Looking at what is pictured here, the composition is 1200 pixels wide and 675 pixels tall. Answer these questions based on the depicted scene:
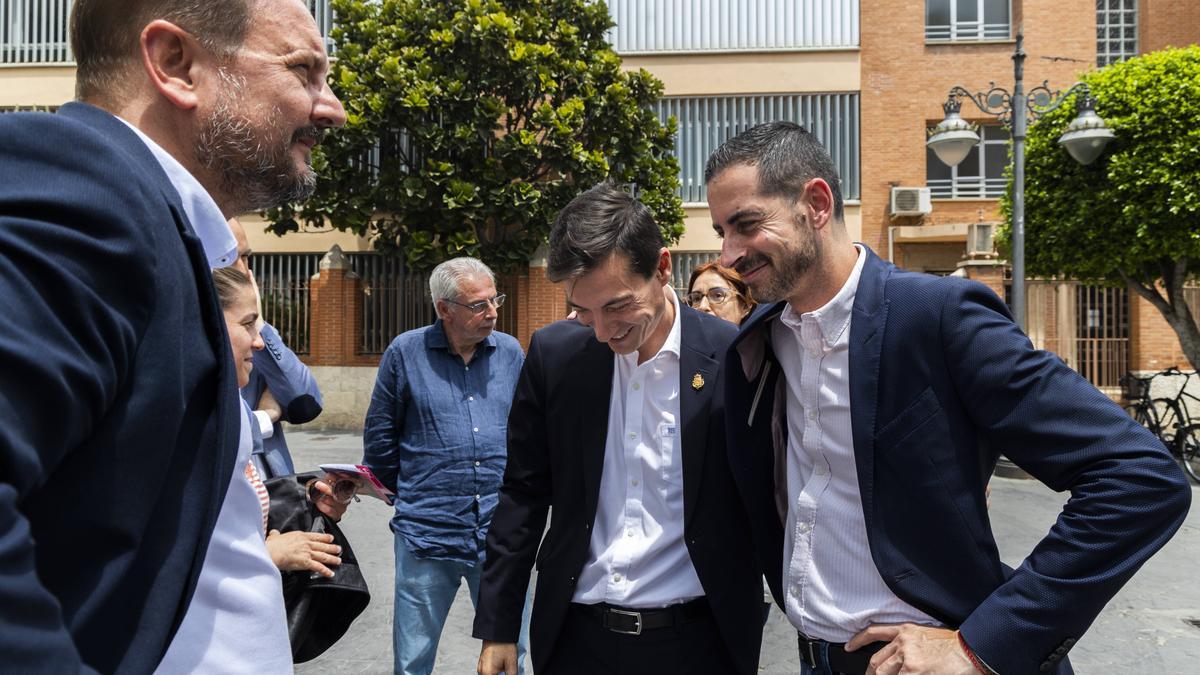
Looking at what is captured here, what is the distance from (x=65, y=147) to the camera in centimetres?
90

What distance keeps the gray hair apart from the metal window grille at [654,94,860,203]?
15.7m

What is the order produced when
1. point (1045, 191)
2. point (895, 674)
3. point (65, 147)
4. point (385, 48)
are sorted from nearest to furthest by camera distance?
point (65, 147) < point (895, 674) < point (1045, 191) < point (385, 48)

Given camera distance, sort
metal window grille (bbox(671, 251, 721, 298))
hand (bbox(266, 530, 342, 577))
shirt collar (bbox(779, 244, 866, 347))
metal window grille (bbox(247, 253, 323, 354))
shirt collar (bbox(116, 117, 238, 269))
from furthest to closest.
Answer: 1. metal window grille (bbox(671, 251, 721, 298))
2. metal window grille (bbox(247, 253, 323, 354))
3. hand (bbox(266, 530, 342, 577))
4. shirt collar (bbox(779, 244, 866, 347))
5. shirt collar (bbox(116, 117, 238, 269))

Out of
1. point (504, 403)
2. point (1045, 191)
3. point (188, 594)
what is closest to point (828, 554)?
point (188, 594)

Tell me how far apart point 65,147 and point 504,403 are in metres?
3.58

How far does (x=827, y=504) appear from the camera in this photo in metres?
2.12

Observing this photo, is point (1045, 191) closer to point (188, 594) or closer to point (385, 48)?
point (385, 48)

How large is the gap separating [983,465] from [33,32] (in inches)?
981

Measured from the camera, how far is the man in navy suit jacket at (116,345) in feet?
2.67

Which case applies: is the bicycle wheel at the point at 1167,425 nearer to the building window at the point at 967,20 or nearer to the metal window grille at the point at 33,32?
the building window at the point at 967,20

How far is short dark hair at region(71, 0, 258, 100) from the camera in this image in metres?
1.22

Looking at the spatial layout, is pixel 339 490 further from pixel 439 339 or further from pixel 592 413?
pixel 439 339

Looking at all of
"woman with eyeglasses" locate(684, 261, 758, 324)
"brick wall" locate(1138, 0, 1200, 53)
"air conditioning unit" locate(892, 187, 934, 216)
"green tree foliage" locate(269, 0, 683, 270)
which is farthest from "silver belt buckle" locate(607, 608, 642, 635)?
"brick wall" locate(1138, 0, 1200, 53)

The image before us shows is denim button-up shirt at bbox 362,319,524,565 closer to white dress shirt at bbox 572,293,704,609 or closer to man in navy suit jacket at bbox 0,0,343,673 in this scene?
white dress shirt at bbox 572,293,704,609
